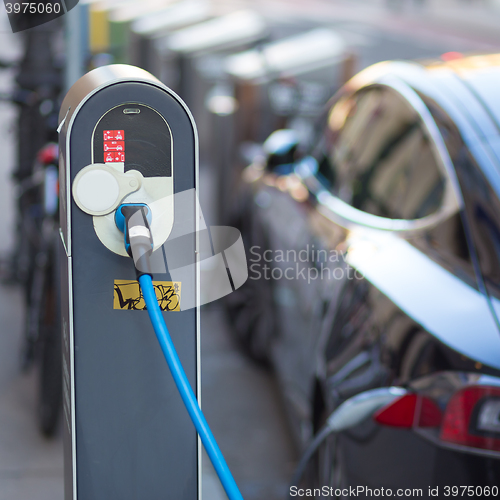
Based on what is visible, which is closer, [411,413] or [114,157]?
[114,157]

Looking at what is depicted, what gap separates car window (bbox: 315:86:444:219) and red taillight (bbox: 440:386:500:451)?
2.32 ft

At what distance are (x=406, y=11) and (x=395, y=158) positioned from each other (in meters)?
28.1

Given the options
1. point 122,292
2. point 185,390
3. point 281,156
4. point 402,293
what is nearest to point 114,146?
point 122,292

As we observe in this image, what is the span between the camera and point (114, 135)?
1336mm

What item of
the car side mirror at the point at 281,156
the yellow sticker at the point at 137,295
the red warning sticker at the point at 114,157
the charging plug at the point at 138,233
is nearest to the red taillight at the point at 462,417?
the yellow sticker at the point at 137,295

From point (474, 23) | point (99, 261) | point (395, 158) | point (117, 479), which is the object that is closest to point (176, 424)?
point (117, 479)

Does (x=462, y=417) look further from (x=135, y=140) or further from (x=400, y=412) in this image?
(x=135, y=140)

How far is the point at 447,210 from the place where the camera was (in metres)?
2.03

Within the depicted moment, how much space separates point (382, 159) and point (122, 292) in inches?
58.6

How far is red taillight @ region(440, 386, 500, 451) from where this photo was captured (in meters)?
1.54

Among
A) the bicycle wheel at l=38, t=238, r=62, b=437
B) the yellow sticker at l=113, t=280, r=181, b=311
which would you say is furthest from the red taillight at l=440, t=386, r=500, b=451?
the bicycle wheel at l=38, t=238, r=62, b=437

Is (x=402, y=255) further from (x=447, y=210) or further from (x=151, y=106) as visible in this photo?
(x=151, y=106)

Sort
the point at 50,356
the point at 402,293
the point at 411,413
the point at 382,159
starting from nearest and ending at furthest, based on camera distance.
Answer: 1. the point at 411,413
2. the point at 402,293
3. the point at 382,159
4. the point at 50,356

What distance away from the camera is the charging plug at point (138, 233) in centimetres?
A: 129
